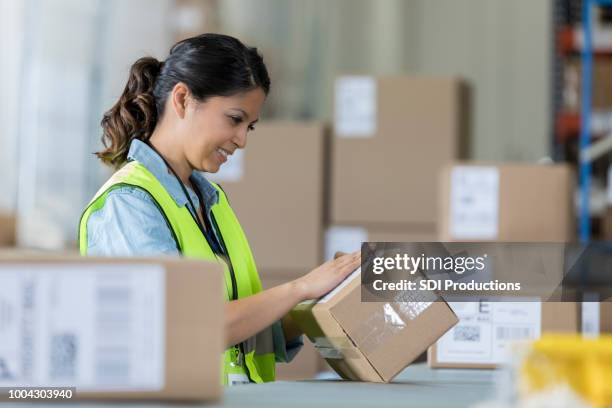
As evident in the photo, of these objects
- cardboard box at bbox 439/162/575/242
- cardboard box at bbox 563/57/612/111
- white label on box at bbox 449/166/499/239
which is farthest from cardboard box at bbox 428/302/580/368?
cardboard box at bbox 563/57/612/111

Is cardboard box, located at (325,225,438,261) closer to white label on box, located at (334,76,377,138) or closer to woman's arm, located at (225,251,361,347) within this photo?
white label on box, located at (334,76,377,138)

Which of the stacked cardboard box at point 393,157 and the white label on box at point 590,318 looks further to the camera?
the stacked cardboard box at point 393,157

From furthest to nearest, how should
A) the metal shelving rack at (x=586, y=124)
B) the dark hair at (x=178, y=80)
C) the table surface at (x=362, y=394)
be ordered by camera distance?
the metal shelving rack at (x=586, y=124)
the dark hair at (x=178, y=80)
the table surface at (x=362, y=394)

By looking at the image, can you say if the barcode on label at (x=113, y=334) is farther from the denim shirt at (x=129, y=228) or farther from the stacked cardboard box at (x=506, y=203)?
the stacked cardboard box at (x=506, y=203)

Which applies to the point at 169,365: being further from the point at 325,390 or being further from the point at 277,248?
the point at 277,248

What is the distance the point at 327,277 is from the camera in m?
1.92

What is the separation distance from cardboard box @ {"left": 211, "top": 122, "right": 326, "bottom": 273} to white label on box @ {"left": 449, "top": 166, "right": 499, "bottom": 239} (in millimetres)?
567

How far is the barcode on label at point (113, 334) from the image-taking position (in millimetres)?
1256

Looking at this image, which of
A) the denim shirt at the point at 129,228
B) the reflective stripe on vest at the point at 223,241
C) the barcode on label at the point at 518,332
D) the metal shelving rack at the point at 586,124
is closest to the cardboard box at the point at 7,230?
the reflective stripe on vest at the point at 223,241

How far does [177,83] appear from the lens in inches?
86.8

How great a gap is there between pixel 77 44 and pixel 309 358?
1562mm

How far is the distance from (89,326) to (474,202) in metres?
2.91

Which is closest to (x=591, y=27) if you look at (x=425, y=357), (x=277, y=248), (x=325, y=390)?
(x=277, y=248)

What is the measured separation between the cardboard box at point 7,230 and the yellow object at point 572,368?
123 inches
